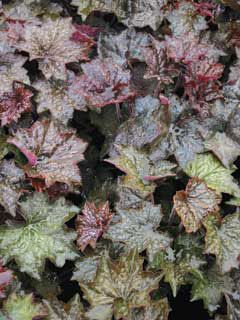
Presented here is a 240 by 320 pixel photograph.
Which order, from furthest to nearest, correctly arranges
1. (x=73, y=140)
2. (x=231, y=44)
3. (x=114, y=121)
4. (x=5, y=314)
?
(x=231, y=44)
(x=114, y=121)
(x=73, y=140)
(x=5, y=314)

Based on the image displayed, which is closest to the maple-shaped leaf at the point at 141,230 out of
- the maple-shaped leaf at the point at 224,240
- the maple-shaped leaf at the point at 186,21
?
the maple-shaped leaf at the point at 224,240

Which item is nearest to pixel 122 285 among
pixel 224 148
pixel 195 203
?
pixel 195 203

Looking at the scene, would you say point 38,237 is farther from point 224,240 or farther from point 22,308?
point 224,240

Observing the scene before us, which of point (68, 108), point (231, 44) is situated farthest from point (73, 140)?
point (231, 44)

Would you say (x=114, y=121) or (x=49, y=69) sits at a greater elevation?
(x=49, y=69)

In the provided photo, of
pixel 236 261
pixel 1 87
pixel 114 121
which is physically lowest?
pixel 236 261

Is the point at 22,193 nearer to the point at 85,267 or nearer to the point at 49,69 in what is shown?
the point at 85,267

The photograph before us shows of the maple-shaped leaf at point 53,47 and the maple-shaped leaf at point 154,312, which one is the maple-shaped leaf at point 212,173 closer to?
the maple-shaped leaf at point 154,312
